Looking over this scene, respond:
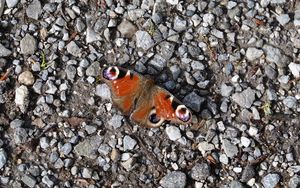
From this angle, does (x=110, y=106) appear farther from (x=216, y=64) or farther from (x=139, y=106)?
(x=216, y=64)

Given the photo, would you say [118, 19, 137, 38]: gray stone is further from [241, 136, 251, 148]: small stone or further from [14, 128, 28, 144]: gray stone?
[241, 136, 251, 148]: small stone

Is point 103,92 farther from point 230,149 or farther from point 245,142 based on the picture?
point 245,142

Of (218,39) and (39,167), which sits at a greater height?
(218,39)

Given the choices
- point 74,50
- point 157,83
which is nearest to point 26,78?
point 74,50

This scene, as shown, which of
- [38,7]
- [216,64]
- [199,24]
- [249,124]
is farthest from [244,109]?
[38,7]

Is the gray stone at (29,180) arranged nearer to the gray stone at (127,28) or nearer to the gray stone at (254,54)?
the gray stone at (127,28)
